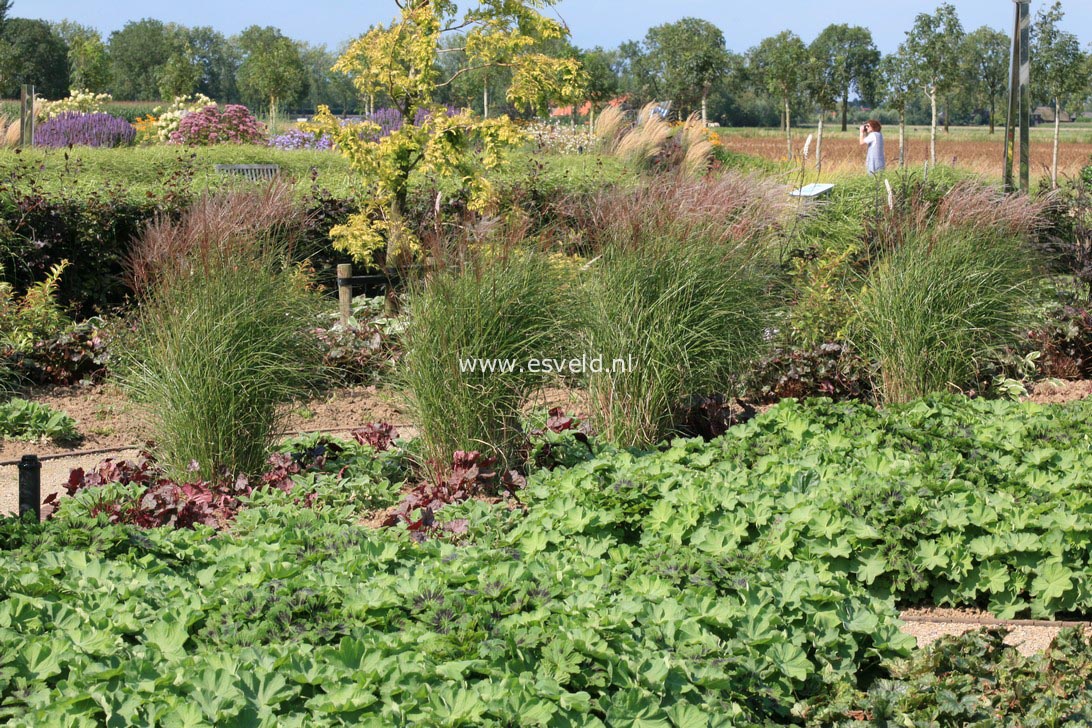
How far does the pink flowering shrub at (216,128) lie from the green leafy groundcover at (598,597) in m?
14.6

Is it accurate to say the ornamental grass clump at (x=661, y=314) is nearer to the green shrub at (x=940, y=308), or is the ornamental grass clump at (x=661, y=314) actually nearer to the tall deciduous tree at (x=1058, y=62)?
the green shrub at (x=940, y=308)

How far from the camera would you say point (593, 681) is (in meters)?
2.39

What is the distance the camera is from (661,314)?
4703 millimetres

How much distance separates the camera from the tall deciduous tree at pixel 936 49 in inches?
811

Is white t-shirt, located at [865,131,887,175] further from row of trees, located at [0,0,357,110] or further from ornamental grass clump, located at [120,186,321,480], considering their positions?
ornamental grass clump, located at [120,186,321,480]

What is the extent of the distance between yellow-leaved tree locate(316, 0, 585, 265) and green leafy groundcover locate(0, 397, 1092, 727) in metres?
4.23

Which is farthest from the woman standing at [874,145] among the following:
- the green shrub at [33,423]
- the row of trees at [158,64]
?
the green shrub at [33,423]

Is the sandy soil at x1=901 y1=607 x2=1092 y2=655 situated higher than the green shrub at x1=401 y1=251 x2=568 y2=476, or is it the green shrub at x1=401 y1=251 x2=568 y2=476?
the green shrub at x1=401 y1=251 x2=568 y2=476

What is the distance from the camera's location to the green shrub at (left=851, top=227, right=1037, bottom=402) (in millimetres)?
5500

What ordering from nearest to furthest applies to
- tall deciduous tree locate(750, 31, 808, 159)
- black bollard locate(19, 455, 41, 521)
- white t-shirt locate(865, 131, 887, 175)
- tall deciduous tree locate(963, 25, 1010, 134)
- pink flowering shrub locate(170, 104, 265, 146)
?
black bollard locate(19, 455, 41, 521) → white t-shirt locate(865, 131, 887, 175) → pink flowering shrub locate(170, 104, 265, 146) → tall deciduous tree locate(750, 31, 808, 159) → tall deciduous tree locate(963, 25, 1010, 134)

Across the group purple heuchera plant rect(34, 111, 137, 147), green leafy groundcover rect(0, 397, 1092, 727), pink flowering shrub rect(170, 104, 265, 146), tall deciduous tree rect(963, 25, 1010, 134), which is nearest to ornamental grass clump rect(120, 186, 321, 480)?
green leafy groundcover rect(0, 397, 1092, 727)

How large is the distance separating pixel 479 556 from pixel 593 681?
760mm

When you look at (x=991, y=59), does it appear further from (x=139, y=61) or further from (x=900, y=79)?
(x=139, y=61)

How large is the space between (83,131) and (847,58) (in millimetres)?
40026
